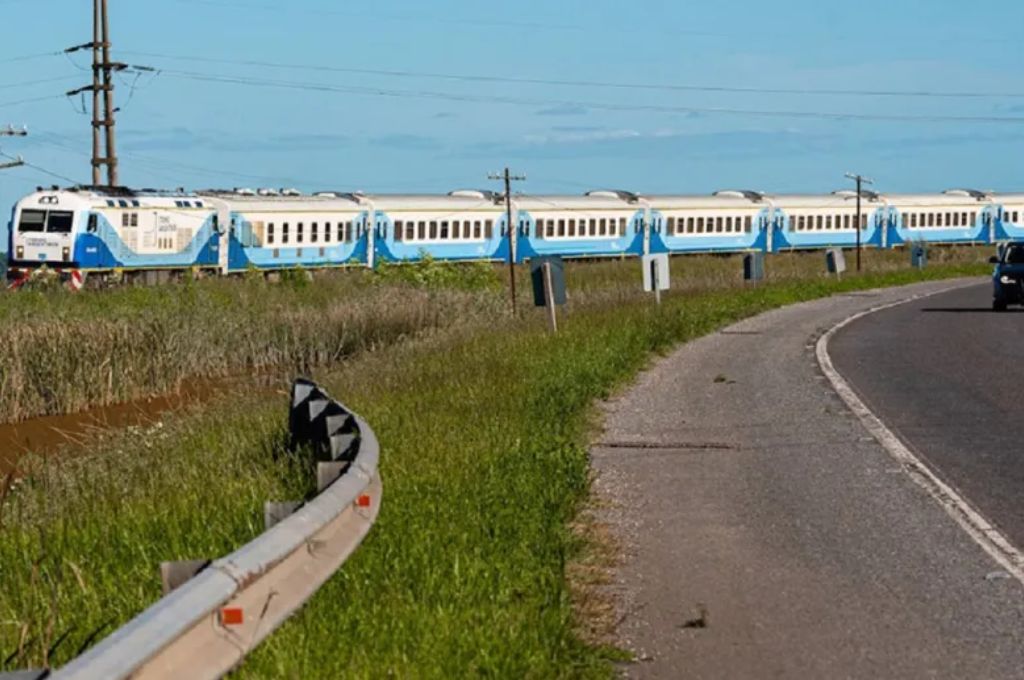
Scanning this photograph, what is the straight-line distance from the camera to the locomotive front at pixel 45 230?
1805 inches

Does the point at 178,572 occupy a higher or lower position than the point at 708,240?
lower

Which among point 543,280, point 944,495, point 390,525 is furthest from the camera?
point 543,280

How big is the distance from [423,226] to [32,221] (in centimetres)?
1427

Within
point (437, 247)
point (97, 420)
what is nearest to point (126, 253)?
point (437, 247)

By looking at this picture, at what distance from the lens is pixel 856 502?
11.4 meters

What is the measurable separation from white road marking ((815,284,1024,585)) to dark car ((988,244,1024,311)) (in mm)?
19069

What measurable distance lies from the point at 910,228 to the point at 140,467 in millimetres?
72158

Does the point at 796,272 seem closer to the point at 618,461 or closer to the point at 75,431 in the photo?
the point at 75,431

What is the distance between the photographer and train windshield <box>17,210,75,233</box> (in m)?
45.9

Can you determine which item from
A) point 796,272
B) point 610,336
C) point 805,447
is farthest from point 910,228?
point 805,447

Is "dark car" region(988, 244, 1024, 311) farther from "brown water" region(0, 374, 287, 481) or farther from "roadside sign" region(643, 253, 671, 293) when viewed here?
"brown water" region(0, 374, 287, 481)

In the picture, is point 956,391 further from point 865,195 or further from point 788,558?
point 865,195

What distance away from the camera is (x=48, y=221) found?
4644 cm

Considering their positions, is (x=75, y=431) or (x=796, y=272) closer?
(x=75, y=431)
